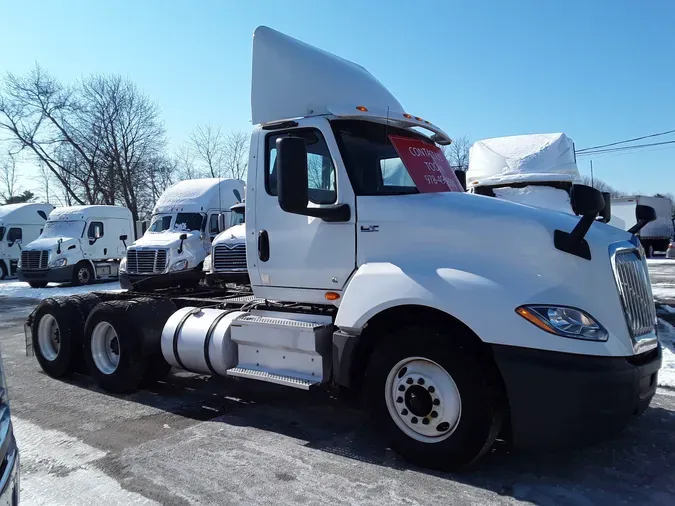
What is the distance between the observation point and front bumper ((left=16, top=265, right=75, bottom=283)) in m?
21.6

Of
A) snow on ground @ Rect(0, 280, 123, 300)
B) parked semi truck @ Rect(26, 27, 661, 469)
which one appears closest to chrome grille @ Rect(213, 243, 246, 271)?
parked semi truck @ Rect(26, 27, 661, 469)

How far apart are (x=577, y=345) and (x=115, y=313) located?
5135 millimetres

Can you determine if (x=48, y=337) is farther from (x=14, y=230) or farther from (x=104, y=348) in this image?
(x=14, y=230)

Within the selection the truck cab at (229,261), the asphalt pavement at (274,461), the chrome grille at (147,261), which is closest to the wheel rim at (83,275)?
the chrome grille at (147,261)

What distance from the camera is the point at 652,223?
1391 inches

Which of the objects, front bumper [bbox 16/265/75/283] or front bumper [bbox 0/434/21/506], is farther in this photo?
front bumper [bbox 16/265/75/283]

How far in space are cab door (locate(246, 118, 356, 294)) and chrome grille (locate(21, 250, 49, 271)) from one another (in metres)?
19.3

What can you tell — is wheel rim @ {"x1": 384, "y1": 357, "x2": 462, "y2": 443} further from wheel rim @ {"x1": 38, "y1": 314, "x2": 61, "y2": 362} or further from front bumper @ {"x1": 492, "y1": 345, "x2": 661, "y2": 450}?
wheel rim @ {"x1": 38, "y1": 314, "x2": 61, "y2": 362}

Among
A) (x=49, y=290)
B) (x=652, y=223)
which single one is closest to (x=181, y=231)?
(x=49, y=290)

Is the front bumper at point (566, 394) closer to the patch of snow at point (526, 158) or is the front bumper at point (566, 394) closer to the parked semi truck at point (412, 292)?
the parked semi truck at point (412, 292)

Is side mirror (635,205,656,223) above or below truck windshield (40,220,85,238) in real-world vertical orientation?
below

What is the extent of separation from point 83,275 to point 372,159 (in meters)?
21.1

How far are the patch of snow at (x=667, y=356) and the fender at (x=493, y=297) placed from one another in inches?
126

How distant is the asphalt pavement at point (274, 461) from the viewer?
3812 millimetres
